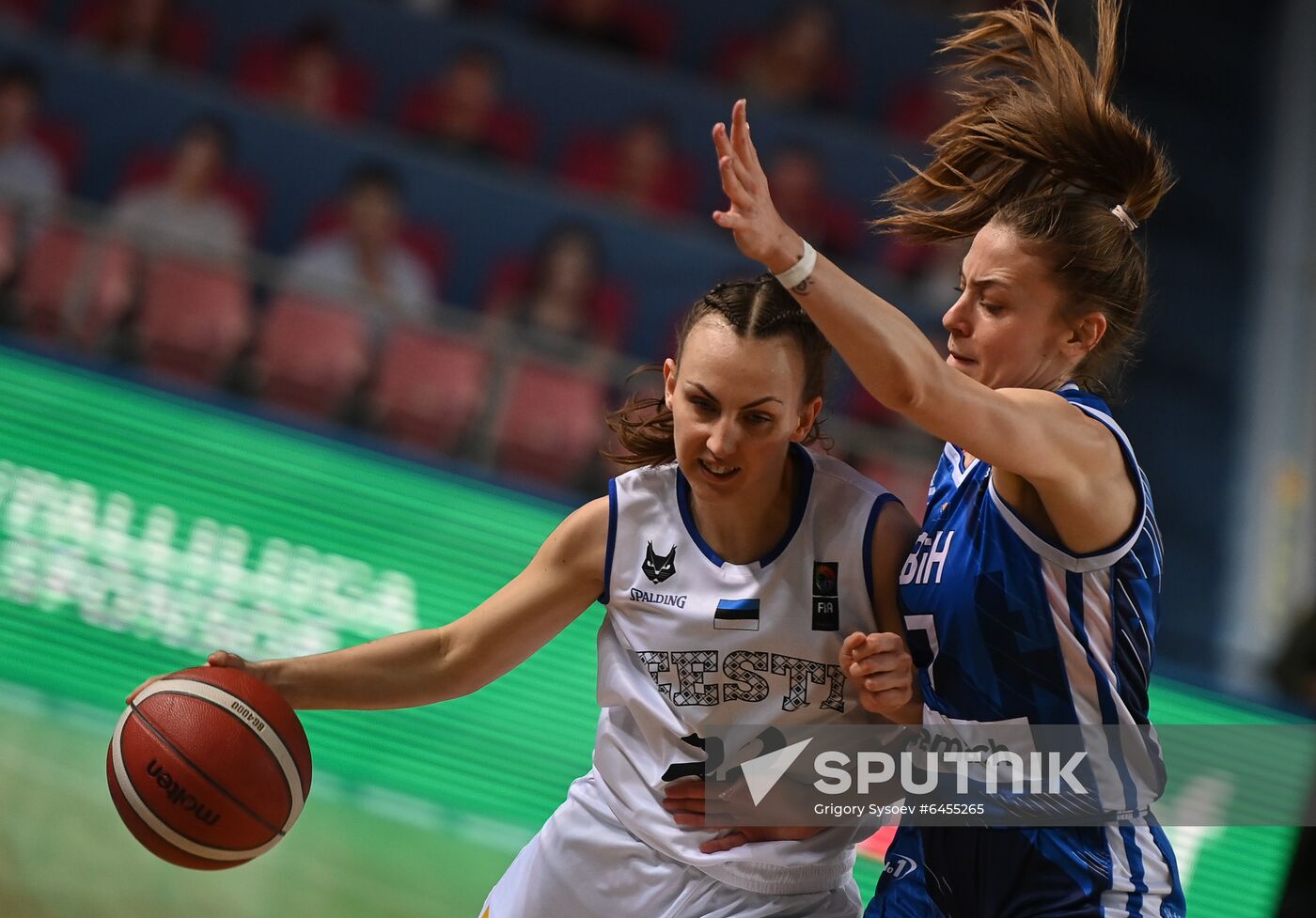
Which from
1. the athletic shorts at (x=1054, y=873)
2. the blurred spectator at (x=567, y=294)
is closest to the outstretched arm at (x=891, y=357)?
the athletic shorts at (x=1054, y=873)

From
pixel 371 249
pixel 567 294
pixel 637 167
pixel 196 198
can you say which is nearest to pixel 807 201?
pixel 637 167

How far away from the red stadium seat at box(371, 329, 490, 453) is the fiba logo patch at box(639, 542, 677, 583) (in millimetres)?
3376

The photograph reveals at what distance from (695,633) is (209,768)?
0.97 metres

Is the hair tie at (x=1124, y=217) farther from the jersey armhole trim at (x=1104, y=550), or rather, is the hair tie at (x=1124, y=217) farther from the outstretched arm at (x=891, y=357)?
the outstretched arm at (x=891, y=357)

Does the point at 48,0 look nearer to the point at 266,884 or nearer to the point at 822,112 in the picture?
the point at 822,112

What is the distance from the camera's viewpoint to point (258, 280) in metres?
6.17

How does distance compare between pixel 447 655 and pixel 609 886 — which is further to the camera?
pixel 447 655

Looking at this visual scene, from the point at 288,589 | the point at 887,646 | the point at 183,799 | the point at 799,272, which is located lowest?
the point at 288,589

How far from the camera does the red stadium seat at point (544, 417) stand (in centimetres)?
622

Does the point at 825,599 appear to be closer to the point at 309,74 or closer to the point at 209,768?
the point at 209,768

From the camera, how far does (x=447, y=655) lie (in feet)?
9.95

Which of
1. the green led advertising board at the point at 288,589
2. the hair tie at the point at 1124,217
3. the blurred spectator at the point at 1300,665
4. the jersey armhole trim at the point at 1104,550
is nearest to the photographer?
the jersey armhole trim at the point at 1104,550

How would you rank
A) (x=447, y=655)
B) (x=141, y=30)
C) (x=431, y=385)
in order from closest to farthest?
(x=447, y=655) < (x=431, y=385) < (x=141, y=30)

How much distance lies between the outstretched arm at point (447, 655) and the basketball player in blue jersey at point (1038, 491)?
661mm
